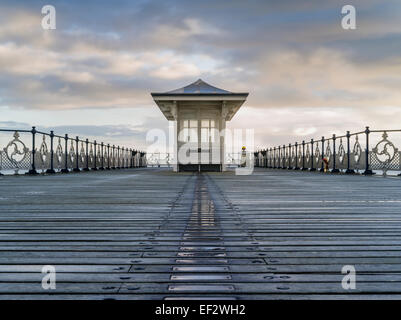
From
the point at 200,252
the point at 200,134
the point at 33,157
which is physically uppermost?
the point at 200,134

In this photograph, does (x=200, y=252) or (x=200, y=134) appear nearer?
(x=200, y=252)

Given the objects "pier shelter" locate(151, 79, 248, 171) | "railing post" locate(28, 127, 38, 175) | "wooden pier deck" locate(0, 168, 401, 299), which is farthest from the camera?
"pier shelter" locate(151, 79, 248, 171)

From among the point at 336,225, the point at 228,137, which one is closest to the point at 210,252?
the point at 336,225

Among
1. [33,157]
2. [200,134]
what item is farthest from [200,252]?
[200,134]

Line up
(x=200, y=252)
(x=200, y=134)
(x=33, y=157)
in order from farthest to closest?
(x=200, y=134) → (x=33, y=157) → (x=200, y=252)

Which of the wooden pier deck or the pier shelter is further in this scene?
the pier shelter

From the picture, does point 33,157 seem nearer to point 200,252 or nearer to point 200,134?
point 200,134

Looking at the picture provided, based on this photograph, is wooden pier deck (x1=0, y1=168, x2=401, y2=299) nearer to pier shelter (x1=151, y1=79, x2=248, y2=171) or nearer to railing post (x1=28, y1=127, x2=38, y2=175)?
railing post (x1=28, y1=127, x2=38, y2=175)

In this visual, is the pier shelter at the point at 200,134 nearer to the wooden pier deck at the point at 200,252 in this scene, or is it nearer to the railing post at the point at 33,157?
the railing post at the point at 33,157

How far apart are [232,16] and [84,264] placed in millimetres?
17510

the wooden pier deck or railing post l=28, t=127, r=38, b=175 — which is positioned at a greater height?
railing post l=28, t=127, r=38, b=175

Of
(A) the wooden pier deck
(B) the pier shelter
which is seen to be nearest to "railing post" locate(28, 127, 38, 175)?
(B) the pier shelter
